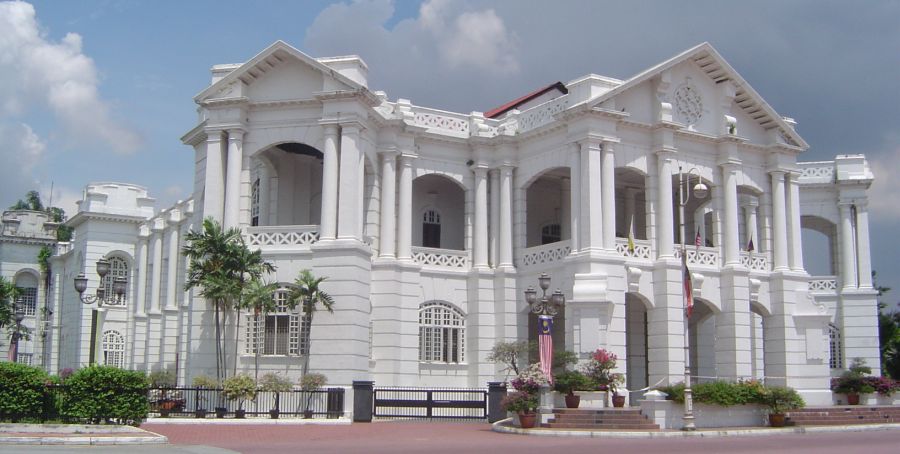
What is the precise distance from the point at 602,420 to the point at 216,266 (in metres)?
13.2

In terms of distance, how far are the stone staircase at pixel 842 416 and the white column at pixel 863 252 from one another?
41.7 ft

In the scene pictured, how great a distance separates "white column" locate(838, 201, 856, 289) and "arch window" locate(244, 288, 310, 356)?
87.3ft

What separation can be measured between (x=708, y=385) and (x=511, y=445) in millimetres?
8439

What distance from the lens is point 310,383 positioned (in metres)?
29.7

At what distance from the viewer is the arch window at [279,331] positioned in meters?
32.2

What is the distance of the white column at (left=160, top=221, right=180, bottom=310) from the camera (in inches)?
1916

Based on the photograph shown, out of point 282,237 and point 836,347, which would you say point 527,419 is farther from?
point 836,347

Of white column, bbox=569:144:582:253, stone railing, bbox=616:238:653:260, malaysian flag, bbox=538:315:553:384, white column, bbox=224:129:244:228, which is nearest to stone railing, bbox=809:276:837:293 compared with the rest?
stone railing, bbox=616:238:653:260

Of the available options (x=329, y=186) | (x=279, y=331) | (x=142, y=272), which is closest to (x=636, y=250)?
(x=329, y=186)

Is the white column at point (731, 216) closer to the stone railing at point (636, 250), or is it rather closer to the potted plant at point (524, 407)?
the stone railing at point (636, 250)

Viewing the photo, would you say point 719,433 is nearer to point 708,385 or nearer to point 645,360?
point 708,385

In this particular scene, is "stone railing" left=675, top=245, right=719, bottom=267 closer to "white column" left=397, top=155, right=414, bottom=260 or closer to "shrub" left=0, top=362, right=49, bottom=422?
"white column" left=397, top=155, right=414, bottom=260

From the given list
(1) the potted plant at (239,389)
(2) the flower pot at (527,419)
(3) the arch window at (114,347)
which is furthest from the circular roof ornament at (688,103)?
(3) the arch window at (114,347)

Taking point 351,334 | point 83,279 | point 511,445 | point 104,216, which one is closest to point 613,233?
point 351,334
